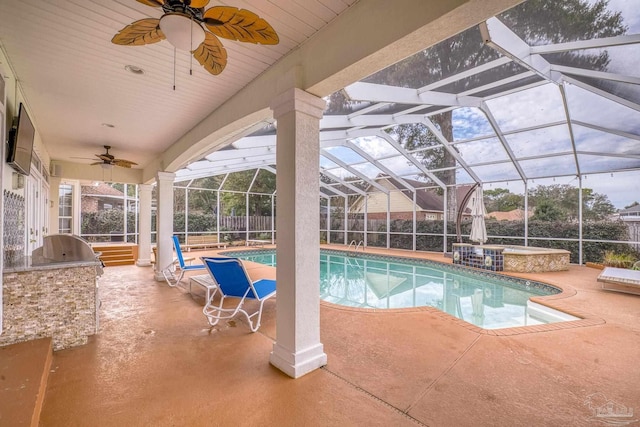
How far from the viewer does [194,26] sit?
1590mm

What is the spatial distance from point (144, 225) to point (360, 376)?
27.6ft

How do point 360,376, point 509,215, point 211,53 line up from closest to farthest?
point 211,53, point 360,376, point 509,215

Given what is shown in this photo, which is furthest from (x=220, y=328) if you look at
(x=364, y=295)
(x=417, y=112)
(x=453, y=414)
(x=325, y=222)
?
(x=325, y=222)

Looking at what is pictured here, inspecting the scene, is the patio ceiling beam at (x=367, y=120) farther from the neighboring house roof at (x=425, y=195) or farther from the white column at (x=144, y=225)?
the white column at (x=144, y=225)

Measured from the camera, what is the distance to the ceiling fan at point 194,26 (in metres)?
1.55

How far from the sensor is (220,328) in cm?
356

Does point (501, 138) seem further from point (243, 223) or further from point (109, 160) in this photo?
point (243, 223)

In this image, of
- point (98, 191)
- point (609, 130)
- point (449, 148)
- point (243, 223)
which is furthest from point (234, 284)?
point (98, 191)

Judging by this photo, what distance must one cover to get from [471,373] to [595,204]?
8.77 meters

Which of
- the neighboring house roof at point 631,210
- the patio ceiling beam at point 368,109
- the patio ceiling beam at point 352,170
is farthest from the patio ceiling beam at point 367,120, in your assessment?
the neighboring house roof at point 631,210

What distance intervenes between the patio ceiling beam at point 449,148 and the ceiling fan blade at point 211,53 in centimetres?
626

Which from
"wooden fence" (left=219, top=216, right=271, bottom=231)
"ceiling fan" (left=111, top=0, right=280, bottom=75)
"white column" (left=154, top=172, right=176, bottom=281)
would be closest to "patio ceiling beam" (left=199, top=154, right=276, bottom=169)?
"white column" (left=154, top=172, right=176, bottom=281)

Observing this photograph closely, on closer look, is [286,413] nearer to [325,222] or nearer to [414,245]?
[414,245]

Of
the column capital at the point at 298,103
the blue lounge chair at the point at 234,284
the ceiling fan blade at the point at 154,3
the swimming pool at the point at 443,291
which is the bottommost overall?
the swimming pool at the point at 443,291
